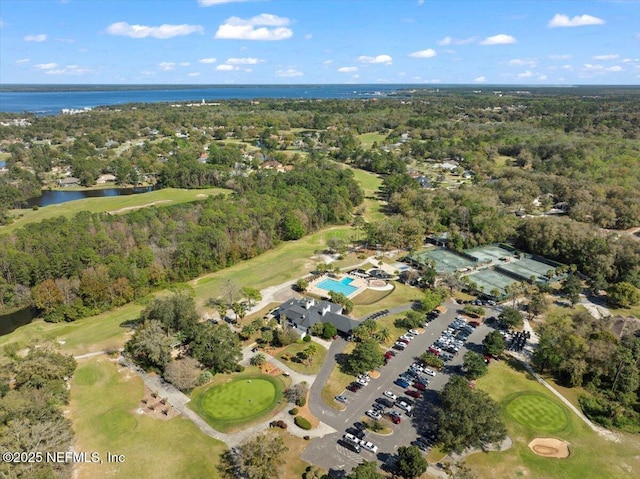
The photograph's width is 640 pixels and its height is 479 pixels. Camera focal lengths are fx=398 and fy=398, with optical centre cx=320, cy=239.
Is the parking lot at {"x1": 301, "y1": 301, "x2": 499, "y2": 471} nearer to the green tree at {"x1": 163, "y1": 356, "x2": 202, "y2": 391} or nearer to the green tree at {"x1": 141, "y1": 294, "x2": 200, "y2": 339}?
the green tree at {"x1": 163, "y1": 356, "x2": 202, "y2": 391}

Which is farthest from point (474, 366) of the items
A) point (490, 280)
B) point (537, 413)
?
point (490, 280)

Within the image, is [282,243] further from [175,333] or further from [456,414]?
[456,414]

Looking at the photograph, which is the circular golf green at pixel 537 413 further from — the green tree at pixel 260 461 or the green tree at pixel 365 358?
the green tree at pixel 260 461

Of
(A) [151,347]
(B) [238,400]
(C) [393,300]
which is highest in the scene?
(A) [151,347]

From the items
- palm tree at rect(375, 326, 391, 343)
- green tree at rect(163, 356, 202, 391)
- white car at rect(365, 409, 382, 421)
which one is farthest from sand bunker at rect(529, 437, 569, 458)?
green tree at rect(163, 356, 202, 391)

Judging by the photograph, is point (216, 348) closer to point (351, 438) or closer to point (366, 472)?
point (351, 438)

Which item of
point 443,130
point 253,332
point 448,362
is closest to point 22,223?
point 253,332
